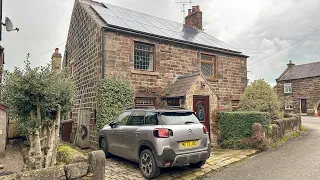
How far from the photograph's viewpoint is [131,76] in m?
10.6

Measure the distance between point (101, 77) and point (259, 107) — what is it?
8.03 metres

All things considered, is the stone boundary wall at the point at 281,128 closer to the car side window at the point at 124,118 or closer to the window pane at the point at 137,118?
the window pane at the point at 137,118

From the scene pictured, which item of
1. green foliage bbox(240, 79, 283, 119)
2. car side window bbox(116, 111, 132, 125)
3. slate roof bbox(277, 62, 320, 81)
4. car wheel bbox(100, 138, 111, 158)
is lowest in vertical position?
car wheel bbox(100, 138, 111, 158)

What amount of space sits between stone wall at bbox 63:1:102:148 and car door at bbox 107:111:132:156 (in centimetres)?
245

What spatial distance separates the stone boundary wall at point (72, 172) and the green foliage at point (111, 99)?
15.5 feet

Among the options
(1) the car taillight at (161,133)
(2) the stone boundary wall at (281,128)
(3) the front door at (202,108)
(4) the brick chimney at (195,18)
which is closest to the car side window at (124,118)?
(1) the car taillight at (161,133)

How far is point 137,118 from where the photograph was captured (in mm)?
6711

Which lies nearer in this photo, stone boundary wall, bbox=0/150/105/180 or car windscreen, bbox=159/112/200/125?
stone boundary wall, bbox=0/150/105/180

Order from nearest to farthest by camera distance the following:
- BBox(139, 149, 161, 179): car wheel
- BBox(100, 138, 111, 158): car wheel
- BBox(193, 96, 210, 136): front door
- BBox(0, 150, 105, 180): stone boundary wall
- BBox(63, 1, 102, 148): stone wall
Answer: BBox(0, 150, 105, 180): stone boundary wall, BBox(139, 149, 161, 179): car wheel, BBox(100, 138, 111, 158): car wheel, BBox(63, 1, 102, 148): stone wall, BBox(193, 96, 210, 136): front door

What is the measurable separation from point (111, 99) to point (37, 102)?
4.18 m

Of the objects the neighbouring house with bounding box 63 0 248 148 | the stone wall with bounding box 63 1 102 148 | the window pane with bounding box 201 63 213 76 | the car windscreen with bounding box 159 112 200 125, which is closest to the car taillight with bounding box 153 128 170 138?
the car windscreen with bounding box 159 112 200 125

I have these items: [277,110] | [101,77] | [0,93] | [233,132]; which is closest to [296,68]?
[277,110]

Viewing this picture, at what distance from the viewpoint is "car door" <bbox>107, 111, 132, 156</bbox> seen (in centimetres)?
696

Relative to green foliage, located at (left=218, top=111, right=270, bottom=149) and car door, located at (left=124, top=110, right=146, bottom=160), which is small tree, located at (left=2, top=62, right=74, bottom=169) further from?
green foliage, located at (left=218, top=111, right=270, bottom=149)
